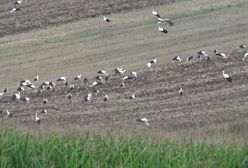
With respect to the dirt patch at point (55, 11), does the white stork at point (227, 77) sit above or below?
below

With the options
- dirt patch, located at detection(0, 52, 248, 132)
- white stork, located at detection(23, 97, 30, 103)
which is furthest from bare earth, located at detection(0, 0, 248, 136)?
white stork, located at detection(23, 97, 30, 103)

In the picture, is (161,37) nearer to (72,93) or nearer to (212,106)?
(72,93)

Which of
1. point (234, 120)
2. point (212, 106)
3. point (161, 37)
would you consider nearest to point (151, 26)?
point (161, 37)

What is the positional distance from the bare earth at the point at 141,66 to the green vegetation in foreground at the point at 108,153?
488cm

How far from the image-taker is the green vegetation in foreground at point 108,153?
26.6 ft

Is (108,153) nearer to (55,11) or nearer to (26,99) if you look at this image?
(26,99)

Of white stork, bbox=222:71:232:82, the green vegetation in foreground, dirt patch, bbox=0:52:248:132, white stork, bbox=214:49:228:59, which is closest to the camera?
the green vegetation in foreground

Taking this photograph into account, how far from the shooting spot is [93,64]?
2378cm

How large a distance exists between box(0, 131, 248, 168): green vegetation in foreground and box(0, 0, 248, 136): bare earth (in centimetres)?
488

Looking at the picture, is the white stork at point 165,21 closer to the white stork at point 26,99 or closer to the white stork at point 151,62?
the white stork at point 151,62

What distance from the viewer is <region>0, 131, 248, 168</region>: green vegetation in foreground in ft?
26.6

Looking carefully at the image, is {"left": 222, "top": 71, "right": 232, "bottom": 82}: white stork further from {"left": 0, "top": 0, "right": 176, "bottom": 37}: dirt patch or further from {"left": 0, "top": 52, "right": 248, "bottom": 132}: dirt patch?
{"left": 0, "top": 0, "right": 176, "bottom": 37}: dirt patch

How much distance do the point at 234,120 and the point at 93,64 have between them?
8528mm

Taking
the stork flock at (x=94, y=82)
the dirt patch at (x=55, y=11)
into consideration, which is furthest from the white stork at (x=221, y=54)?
the dirt patch at (x=55, y=11)
